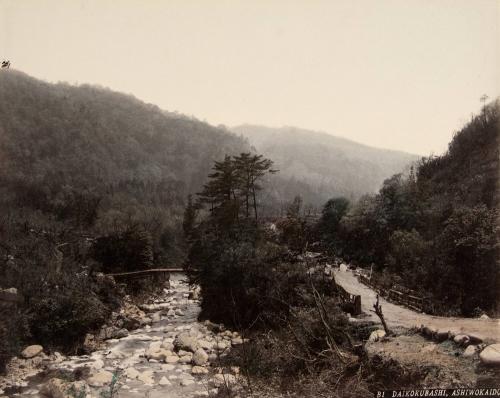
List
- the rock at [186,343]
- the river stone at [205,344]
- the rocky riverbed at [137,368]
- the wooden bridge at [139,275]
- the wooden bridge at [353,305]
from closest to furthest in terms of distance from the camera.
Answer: the rocky riverbed at [137,368]
the rock at [186,343]
the river stone at [205,344]
the wooden bridge at [353,305]
the wooden bridge at [139,275]

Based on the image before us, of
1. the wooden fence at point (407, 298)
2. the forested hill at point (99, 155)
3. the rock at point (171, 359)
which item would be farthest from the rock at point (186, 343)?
the forested hill at point (99, 155)

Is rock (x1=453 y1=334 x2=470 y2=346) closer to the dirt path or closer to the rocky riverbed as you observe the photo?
the dirt path

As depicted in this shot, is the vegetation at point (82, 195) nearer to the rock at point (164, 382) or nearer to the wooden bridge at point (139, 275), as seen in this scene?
the wooden bridge at point (139, 275)

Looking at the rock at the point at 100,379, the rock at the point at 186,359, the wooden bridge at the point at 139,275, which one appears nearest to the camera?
the rock at the point at 100,379

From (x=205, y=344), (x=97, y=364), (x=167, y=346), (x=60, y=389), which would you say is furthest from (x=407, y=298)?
(x=60, y=389)

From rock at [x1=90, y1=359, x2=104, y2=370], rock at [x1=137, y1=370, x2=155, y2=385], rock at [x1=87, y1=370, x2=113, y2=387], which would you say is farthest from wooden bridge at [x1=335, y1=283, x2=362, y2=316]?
rock at [x1=90, y1=359, x2=104, y2=370]

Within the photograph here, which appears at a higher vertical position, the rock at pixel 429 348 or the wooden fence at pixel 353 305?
the rock at pixel 429 348

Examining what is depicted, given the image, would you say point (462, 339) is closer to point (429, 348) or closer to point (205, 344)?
point (429, 348)

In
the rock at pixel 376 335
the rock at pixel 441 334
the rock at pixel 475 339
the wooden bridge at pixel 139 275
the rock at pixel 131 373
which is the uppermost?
the rock at pixel 475 339
